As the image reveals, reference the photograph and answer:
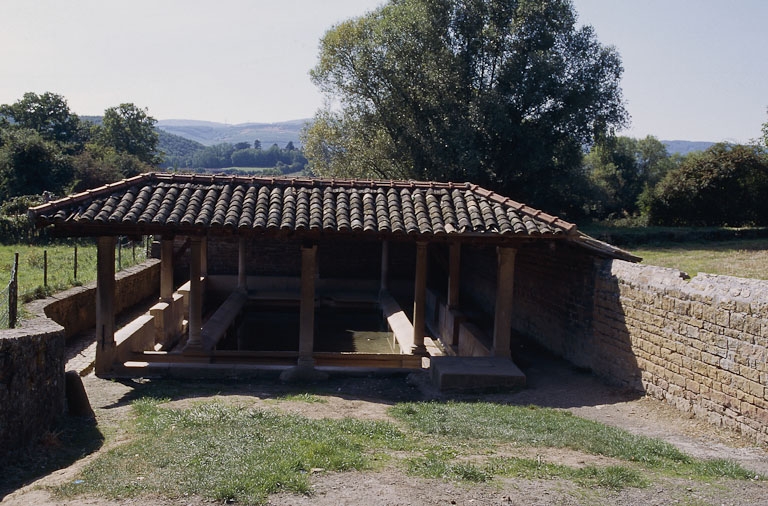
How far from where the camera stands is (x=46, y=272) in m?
15.1

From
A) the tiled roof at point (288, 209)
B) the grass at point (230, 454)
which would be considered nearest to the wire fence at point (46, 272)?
the tiled roof at point (288, 209)

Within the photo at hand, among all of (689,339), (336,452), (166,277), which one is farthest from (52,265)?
(689,339)

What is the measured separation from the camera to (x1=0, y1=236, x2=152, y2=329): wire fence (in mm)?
10664

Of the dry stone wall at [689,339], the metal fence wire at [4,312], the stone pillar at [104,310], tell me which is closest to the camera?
the dry stone wall at [689,339]

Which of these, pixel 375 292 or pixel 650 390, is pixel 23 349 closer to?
pixel 650 390

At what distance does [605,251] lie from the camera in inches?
410

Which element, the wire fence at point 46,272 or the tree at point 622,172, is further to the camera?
the tree at point 622,172

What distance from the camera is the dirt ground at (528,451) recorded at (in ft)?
16.5

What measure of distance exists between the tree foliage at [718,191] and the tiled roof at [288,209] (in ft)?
51.5

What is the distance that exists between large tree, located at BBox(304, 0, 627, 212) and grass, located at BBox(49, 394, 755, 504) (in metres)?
16.4

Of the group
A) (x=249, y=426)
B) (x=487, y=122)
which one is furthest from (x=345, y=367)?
(x=487, y=122)

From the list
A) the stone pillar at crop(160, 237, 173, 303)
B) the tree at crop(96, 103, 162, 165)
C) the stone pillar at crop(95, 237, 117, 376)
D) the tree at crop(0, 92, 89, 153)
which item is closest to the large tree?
the stone pillar at crop(160, 237, 173, 303)

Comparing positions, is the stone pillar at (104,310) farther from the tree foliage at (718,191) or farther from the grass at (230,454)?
the tree foliage at (718,191)

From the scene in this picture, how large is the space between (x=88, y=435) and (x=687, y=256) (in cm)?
1532
